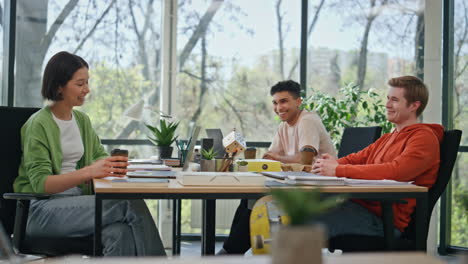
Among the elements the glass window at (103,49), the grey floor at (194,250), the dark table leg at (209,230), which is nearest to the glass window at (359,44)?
the glass window at (103,49)

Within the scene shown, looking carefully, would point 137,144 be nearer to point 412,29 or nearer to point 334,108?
point 334,108

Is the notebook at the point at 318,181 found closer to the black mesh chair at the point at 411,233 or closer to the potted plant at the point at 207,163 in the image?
the black mesh chair at the point at 411,233

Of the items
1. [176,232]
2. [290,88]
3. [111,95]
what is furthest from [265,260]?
[111,95]

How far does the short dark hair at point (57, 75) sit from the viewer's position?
8.61 ft

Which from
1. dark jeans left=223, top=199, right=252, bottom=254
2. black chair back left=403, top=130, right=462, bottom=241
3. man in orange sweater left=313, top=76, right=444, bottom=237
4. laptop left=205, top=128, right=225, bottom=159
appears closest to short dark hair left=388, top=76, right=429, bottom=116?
man in orange sweater left=313, top=76, right=444, bottom=237

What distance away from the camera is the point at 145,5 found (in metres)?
5.07

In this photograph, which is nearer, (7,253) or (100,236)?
(7,253)

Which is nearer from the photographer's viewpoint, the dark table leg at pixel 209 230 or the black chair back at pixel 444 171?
the black chair back at pixel 444 171

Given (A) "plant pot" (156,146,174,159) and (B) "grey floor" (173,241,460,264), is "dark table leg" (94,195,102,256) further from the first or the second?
(B) "grey floor" (173,241,460,264)

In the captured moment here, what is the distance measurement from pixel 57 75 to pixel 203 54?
2653 mm

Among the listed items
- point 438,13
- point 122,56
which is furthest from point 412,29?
point 122,56

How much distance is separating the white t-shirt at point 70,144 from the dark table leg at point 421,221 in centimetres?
159

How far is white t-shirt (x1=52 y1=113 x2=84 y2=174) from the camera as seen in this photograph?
2.60 m

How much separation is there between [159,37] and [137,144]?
3.37ft
